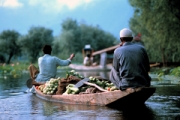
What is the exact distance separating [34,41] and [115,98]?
64.5 metres

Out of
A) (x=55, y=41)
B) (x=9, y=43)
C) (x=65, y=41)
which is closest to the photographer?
(x=9, y=43)

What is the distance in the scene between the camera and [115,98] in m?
7.80

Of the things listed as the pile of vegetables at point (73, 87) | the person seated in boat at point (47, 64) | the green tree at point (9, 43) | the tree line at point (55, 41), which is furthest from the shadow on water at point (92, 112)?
the green tree at point (9, 43)

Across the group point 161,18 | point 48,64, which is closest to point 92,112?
point 48,64

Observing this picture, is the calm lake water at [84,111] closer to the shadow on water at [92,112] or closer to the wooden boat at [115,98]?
the shadow on water at [92,112]

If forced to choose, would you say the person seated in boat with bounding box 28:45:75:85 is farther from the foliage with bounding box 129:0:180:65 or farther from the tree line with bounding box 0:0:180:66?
the tree line with bounding box 0:0:180:66

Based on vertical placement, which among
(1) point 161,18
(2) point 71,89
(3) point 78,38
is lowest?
(2) point 71,89

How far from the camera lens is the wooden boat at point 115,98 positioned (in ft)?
24.4

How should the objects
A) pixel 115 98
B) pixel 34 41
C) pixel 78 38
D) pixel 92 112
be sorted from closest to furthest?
pixel 92 112, pixel 115 98, pixel 34 41, pixel 78 38

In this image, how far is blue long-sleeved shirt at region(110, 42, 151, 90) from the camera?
761 cm

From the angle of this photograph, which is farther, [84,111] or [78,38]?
[78,38]

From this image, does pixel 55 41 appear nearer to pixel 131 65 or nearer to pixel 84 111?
pixel 84 111

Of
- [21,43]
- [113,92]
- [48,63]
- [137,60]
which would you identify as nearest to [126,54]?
[137,60]

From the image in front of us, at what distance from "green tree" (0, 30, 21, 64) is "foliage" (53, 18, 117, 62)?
8.46m
